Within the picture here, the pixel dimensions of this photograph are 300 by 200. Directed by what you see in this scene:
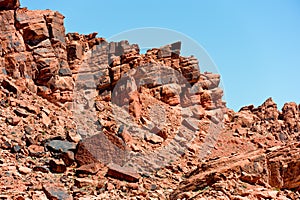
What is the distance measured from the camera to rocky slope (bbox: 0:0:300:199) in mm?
16125

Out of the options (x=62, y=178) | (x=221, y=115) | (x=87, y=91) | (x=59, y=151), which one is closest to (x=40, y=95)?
(x=87, y=91)

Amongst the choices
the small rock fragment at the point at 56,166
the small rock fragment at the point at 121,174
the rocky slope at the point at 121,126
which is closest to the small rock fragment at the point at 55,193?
the rocky slope at the point at 121,126

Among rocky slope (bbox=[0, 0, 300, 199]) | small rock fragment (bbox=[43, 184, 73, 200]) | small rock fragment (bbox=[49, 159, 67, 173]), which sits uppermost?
rocky slope (bbox=[0, 0, 300, 199])

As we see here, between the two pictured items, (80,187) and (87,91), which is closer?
(80,187)

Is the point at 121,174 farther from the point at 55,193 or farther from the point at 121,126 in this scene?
the point at 121,126

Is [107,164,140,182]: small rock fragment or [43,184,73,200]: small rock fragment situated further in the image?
[107,164,140,182]: small rock fragment

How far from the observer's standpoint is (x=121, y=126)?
1062 inches

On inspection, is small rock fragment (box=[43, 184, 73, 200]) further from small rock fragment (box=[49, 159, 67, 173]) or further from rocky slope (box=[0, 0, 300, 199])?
small rock fragment (box=[49, 159, 67, 173])

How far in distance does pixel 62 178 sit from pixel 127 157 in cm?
426

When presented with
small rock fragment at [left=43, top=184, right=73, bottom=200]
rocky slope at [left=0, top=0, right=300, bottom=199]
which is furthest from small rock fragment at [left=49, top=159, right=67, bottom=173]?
small rock fragment at [left=43, top=184, right=73, bottom=200]

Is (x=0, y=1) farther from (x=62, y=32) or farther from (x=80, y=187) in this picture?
(x=80, y=187)

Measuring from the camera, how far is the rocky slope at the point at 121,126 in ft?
52.9

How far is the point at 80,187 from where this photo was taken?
57.5 ft

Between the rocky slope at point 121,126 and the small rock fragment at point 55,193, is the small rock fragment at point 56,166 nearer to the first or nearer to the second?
the rocky slope at point 121,126
